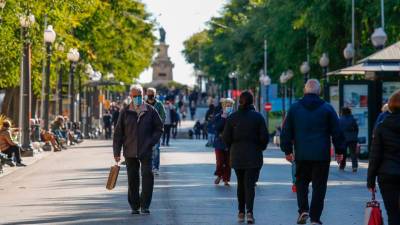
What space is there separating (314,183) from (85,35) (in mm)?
50750

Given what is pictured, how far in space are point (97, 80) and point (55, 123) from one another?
17998mm

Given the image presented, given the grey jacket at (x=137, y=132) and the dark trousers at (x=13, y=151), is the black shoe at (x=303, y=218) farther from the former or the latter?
the dark trousers at (x=13, y=151)

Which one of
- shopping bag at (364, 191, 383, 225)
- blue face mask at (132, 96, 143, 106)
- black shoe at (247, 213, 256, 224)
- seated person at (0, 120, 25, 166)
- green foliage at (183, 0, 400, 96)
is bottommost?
black shoe at (247, 213, 256, 224)

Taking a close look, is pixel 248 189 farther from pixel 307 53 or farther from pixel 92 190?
pixel 307 53

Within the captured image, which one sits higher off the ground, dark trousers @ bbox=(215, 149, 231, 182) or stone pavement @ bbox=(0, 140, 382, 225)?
dark trousers @ bbox=(215, 149, 231, 182)

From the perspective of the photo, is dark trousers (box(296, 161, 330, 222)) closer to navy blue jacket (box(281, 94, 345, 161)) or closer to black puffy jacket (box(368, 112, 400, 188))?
navy blue jacket (box(281, 94, 345, 161))

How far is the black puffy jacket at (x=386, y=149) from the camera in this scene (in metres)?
13.4

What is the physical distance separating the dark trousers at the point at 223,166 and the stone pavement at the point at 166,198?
0.31m

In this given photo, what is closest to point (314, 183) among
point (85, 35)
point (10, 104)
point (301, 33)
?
point (10, 104)

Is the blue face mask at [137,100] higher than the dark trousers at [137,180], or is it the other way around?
the blue face mask at [137,100]

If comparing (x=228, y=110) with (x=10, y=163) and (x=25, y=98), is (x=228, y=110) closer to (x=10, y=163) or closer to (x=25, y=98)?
(x=10, y=163)

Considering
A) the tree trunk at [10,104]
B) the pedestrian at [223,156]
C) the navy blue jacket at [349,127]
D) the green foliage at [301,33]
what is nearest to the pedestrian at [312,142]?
the pedestrian at [223,156]

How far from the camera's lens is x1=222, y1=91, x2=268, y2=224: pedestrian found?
18125 mm

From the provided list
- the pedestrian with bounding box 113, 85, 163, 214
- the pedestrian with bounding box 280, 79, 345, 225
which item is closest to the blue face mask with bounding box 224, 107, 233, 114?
the pedestrian with bounding box 113, 85, 163, 214
